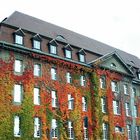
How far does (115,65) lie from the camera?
50812 mm

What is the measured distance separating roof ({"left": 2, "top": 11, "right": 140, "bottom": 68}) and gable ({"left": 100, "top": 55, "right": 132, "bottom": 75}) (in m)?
2.23

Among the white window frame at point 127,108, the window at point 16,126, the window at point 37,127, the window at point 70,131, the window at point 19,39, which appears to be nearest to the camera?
the window at point 16,126

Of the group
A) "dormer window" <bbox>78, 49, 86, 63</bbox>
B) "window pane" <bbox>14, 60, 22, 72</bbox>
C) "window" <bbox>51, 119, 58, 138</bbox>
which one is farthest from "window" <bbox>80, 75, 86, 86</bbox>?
"window pane" <bbox>14, 60, 22, 72</bbox>

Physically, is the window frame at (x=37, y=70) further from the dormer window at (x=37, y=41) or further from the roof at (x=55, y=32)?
the roof at (x=55, y=32)

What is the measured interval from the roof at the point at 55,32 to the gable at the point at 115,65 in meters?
2.23

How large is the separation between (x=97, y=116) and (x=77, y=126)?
3846mm

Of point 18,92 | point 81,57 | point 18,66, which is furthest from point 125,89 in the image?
point 18,92

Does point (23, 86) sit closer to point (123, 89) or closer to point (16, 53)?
point (16, 53)

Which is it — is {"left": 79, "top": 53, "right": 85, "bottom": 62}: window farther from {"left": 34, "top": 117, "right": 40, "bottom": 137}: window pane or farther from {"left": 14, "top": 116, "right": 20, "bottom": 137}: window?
{"left": 14, "top": 116, "right": 20, "bottom": 137}: window

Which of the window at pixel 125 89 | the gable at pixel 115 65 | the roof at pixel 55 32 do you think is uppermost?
the roof at pixel 55 32

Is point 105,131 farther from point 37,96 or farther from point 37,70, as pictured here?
point 37,70

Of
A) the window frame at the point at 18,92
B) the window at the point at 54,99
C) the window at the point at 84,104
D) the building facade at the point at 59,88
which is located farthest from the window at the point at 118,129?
the window frame at the point at 18,92

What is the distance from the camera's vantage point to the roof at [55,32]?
1731 inches

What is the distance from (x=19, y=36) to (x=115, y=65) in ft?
54.3
